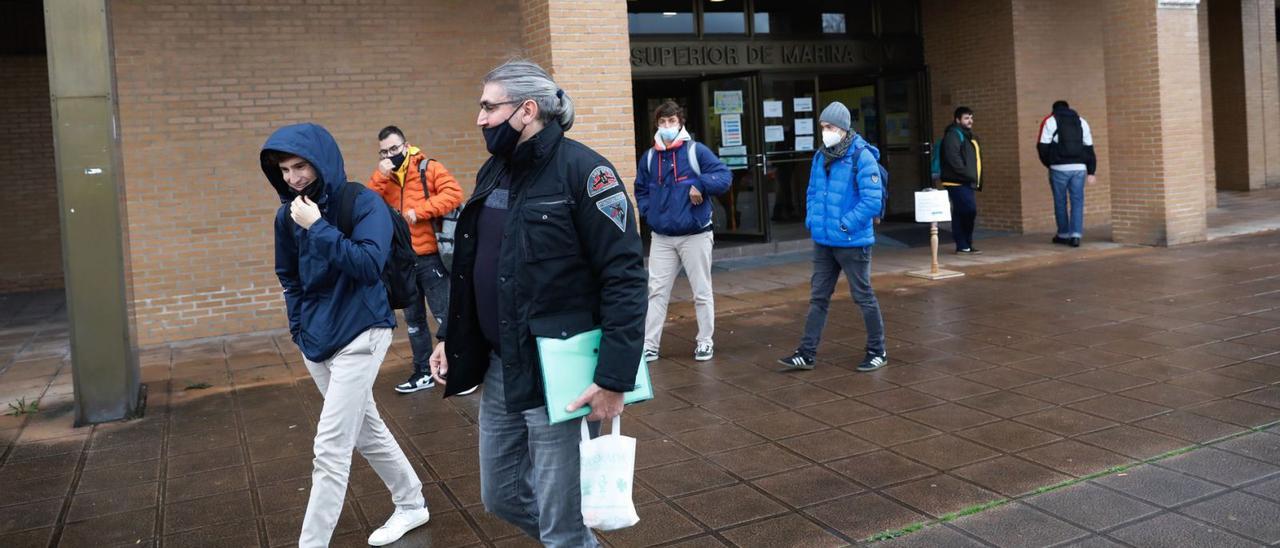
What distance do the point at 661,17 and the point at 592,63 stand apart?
15.3ft

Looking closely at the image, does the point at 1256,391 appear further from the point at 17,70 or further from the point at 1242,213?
the point at 17,70

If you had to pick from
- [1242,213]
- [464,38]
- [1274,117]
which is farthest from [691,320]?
[1274,117]

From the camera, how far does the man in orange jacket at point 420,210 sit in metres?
7.21

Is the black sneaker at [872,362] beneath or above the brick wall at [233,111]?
beneath

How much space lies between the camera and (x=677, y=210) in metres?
7.58

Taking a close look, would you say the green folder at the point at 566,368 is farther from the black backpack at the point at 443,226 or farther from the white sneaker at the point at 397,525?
the black backpack at the point at 443,226

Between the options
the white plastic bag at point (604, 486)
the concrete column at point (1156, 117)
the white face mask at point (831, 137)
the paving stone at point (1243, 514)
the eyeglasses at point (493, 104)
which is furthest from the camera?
the concrete column at point (1156, 117)

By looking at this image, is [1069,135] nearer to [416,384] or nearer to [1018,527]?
[416,384]

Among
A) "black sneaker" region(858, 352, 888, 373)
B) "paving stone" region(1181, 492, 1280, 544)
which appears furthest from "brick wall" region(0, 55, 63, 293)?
"paving stone" region(1181, 492, 1280, 544)

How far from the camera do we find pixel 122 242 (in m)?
7.02

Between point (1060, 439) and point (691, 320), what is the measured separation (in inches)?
178

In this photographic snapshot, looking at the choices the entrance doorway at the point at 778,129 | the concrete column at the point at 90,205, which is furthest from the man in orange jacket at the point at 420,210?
the entrance doorway at the point at 778,129

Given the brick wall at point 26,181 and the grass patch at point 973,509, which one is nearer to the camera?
the grass patch at point 973,509

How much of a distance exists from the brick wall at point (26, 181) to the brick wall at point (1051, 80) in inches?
504
